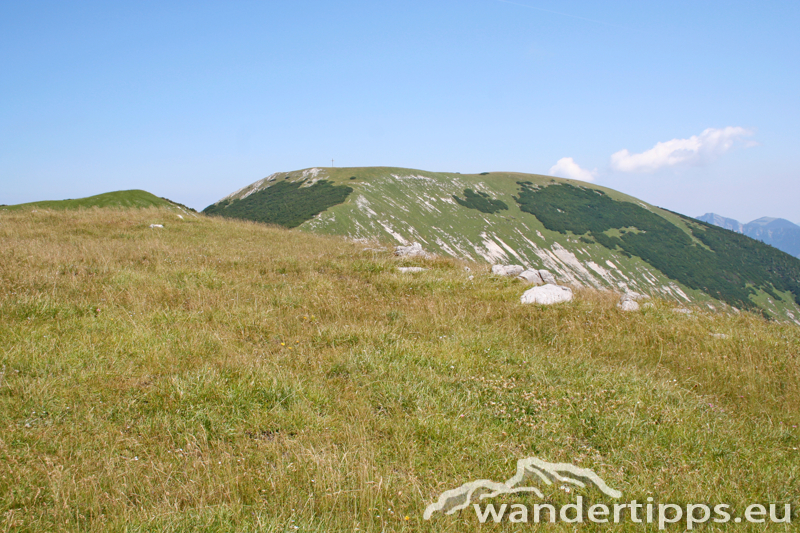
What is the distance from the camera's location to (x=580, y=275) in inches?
4766

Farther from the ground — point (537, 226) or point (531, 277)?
point (537, 226)

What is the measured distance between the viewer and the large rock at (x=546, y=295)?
9422 millimetres

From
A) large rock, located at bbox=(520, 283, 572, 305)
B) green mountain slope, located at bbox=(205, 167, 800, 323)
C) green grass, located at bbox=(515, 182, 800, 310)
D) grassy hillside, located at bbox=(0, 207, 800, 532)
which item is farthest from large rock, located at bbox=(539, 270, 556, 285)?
green grass, located at bbox=(515, 182, 800, 310)

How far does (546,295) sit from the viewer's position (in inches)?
378

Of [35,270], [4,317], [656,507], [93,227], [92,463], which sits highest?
[93,227]

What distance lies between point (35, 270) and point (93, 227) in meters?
11.4

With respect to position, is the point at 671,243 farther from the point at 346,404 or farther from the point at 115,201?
the point at 346,404

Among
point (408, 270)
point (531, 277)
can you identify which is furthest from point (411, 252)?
point (531, 277)

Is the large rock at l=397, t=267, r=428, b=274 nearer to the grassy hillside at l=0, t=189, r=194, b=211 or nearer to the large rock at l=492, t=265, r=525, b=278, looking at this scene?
the large rock at l=492, t=265, r=525, b=278

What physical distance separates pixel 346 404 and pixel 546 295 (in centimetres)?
657

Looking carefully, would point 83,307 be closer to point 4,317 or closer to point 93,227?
point 4,317

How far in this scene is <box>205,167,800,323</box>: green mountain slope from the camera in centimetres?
11219

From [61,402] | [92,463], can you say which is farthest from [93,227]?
[92,463]

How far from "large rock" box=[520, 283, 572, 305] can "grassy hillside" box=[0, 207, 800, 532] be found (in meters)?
0.51
